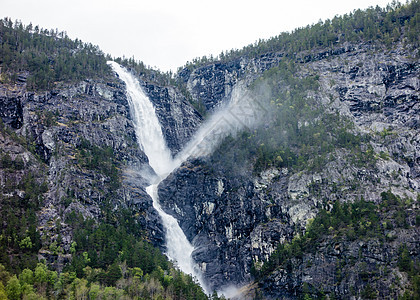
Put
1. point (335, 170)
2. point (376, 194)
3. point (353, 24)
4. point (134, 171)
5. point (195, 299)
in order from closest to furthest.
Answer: point (195, 299), point (376, 194), point (335, 170), point (134, 171), point (353, 24)

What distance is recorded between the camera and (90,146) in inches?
6176

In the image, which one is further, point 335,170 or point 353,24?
point 353,24

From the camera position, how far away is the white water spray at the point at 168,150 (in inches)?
5689

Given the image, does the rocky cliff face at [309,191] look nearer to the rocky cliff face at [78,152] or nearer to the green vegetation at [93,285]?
the rocky cliff face at [78,152]

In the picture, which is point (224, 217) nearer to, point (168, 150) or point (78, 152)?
point (78, 152)

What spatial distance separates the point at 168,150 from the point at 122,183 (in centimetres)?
4736

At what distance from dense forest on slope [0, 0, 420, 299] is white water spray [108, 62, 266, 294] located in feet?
22.4

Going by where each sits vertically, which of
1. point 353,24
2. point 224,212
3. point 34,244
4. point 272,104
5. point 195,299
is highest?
point 353,24

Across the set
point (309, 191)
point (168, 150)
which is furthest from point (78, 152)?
Result: point (309, 191)

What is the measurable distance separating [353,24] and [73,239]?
14440 centimetres

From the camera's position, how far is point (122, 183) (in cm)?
15275

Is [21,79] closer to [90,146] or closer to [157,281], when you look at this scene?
[90,146]

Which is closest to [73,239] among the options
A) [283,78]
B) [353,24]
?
[283,78]

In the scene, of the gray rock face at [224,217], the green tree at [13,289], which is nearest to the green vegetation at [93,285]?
the green tree at [13,289]
